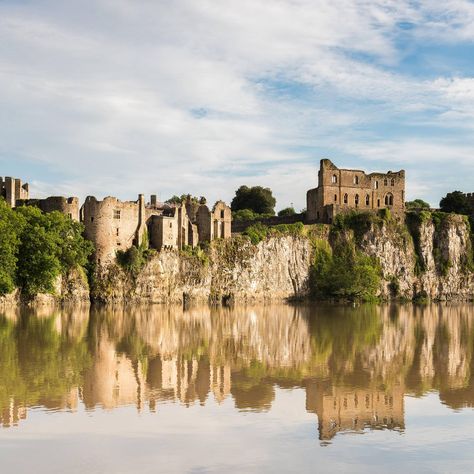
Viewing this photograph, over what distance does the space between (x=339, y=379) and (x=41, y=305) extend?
132 feet

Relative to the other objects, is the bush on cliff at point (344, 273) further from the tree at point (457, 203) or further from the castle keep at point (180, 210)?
the tree at point (457, 203)

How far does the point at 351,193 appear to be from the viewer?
91.6 m

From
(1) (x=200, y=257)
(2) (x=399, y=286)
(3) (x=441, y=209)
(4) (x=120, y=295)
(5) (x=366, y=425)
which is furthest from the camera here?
(3) (x=441, y=209)

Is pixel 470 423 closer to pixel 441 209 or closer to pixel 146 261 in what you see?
pixel 146 261

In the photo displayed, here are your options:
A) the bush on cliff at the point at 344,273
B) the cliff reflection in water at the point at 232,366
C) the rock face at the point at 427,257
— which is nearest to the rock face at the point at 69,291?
the cliff reflection in water at the point at 232,366

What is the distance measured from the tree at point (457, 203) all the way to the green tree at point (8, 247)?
6504cm

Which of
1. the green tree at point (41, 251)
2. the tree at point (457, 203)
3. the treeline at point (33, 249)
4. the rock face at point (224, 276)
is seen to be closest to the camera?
the treeline at point (33, 249)

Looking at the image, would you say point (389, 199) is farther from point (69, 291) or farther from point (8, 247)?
point (8, 247)

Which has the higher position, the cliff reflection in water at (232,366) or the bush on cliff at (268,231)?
the bush on cliff at (268,231)

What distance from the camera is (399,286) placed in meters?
91.4

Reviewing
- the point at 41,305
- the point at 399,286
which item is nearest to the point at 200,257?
the point at 41,305

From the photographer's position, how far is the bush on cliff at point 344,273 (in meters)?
80.9

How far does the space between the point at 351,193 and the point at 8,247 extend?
48.5 metres

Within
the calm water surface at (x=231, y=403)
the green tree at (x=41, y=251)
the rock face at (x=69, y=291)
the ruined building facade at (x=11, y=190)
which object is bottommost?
the calm water surface at (x=231, y=403)
